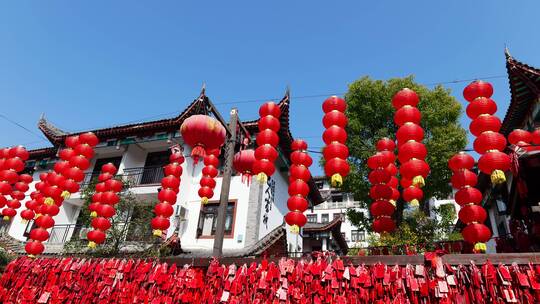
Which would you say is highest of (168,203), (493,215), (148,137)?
(148,137)

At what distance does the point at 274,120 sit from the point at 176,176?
15.9 feet

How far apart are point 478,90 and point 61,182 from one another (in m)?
12.1

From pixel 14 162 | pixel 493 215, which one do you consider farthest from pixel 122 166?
pixel 493 215

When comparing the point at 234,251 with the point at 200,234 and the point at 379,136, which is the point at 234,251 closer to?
the point at 200,234

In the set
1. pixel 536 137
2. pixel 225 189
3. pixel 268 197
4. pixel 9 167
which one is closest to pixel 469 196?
pixel 536 137

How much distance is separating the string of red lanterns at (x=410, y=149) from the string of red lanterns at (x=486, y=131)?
0.93 m

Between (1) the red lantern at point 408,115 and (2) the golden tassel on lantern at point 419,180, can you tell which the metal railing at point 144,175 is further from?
(2) the golden tassel on lantern at point 419,180

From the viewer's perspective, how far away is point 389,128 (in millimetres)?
16469

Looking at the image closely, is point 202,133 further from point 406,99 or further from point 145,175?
point 145,175

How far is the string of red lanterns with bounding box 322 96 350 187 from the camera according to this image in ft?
22.0

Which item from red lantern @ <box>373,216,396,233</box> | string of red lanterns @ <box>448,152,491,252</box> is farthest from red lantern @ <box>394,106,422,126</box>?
red lantern @ <box>373,216,396,233</box>

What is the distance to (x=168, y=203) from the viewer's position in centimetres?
1033

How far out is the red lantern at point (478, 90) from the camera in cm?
625

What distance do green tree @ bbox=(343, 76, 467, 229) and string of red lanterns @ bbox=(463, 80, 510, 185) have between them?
9.00m
